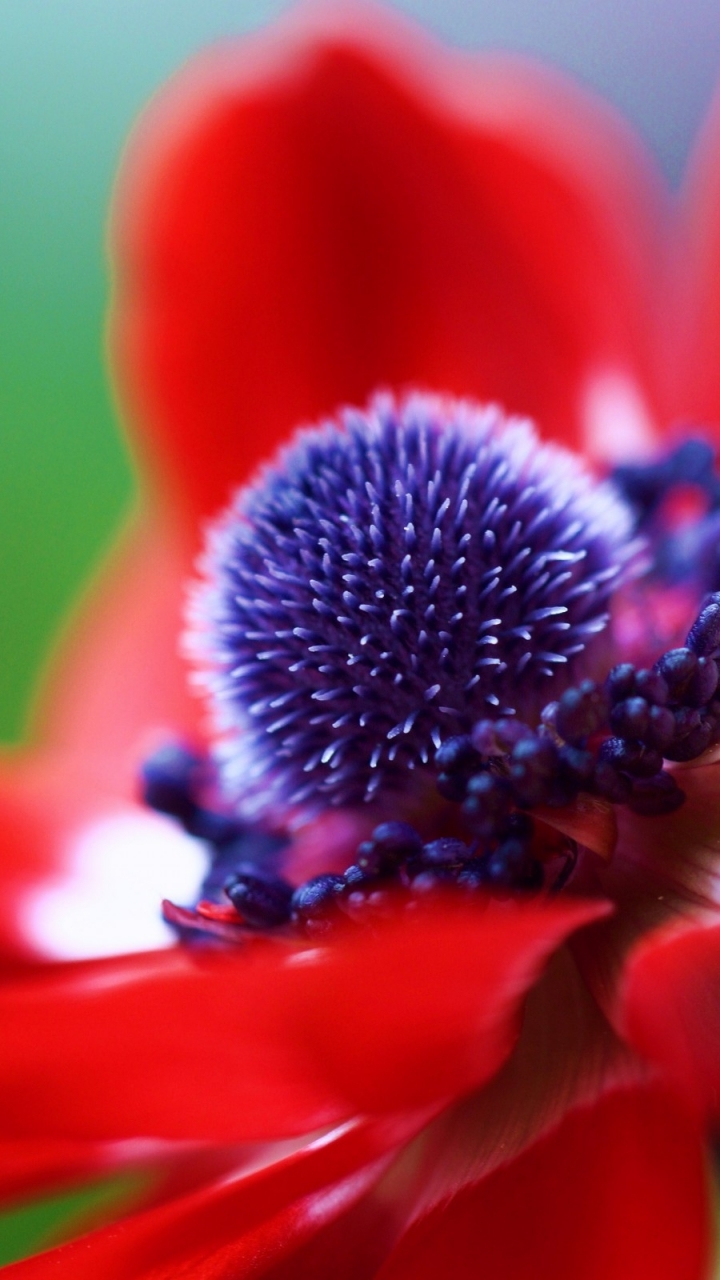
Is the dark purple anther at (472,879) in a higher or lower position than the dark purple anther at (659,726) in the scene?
lower

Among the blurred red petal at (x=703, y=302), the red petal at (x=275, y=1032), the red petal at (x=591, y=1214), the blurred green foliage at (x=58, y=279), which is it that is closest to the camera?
the red petal at (x=275, y=1032)

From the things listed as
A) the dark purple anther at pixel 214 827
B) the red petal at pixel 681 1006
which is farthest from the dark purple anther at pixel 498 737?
the dark purple anther at pixel 214 827

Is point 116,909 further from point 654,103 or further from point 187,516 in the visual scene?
point 654,103

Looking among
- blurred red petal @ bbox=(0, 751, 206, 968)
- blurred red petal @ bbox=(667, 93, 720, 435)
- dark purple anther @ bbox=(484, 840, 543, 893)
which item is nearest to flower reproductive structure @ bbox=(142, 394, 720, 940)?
dark purple anther @ bbox=(484, 840, 543, 893)

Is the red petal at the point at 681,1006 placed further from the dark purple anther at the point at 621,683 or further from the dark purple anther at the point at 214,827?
the dark purple anther at the point at 214,827

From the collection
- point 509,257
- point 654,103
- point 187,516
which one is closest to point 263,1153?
point 187,516

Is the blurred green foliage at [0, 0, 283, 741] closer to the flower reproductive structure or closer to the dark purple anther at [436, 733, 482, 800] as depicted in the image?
the flower reproductive structure

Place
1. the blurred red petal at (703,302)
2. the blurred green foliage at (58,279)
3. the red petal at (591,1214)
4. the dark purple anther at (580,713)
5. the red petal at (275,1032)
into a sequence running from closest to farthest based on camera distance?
1. the red petal at (275,1032)
2. the red petal at (591,1214)
3. the dark purple anther at (580,713)
4. the blurred red petal at (703,302)
5. the blurred green foliage at (58,279)
